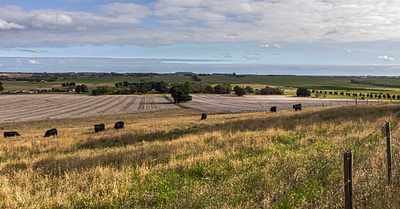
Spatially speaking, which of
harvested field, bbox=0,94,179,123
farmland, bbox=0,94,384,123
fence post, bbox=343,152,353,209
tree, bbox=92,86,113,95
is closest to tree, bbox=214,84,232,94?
farmland, bbox=0,94,384,123

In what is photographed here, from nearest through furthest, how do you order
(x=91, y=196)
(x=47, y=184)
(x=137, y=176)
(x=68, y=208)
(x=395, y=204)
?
(x=395, y=204), (x=68, y=208), (x=91, y=196), (x=47, y=184), (x=137, y=176)

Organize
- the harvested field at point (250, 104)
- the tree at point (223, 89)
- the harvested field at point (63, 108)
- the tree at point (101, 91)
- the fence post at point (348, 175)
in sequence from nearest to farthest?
the fence post at point (348, 175) → the harvested field at point (63, 108) → the harvested field at point (250, 104) → the tree at point (101, 91) → the tree at point (223, 89)

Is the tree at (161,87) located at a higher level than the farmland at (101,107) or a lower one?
higher

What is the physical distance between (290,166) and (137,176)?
4.51 meters

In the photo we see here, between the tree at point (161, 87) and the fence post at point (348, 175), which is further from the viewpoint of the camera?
the tree at point (161, 87)

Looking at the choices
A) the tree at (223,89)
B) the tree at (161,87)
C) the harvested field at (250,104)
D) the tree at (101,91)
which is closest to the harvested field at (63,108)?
the harvested field at (250,104)

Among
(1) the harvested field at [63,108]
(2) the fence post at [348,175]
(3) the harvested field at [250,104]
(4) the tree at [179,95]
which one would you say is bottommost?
(1) the harvested field at [63,108]

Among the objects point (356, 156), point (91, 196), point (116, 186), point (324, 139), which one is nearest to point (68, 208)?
point (91, 196)

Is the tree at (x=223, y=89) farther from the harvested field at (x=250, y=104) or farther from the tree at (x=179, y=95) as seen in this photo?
the tree at (x=179, y=95)

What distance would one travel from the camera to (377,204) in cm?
475

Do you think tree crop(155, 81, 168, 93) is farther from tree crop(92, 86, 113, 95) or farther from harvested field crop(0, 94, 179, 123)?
harvested field crop(0, 94, 179, 123)

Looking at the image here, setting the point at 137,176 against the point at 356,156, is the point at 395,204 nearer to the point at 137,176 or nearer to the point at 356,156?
the point at 356,156

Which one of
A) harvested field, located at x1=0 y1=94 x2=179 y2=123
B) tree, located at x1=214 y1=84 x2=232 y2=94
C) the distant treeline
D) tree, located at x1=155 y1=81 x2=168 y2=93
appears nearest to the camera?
harvested field, located at x1=0 y1=94 x2=179 y2=123

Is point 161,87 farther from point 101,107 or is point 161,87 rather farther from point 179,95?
point 101,107
